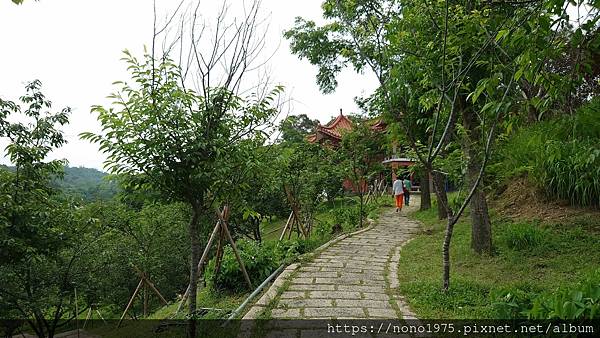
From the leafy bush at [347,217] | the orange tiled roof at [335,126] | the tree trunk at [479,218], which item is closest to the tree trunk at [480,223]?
the tree trunk at [479,218]

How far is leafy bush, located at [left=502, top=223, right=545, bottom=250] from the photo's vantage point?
558 cm

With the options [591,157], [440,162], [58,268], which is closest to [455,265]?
[440,162]

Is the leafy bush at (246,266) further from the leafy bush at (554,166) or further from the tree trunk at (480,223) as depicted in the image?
the leafy bush at (554,166)

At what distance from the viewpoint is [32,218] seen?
5219 millimetres

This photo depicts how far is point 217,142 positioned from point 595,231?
5.80m

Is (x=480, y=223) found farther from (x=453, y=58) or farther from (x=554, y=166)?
(x=453, y=58)

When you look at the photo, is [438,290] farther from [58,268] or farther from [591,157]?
[58,268]

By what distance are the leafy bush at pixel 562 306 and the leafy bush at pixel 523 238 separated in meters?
3.08

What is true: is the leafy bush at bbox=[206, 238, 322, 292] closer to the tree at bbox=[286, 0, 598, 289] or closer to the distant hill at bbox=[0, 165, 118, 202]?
the distant hill at bbox=[0, 165, 118, 202]

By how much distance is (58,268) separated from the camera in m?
6.97

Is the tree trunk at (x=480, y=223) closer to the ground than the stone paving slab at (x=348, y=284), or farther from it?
farther from it

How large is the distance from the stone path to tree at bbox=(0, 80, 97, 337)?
3.33 m

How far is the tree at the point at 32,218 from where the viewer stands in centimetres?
507

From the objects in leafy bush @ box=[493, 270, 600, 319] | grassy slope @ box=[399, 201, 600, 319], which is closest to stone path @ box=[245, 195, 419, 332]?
grassy slope @ box=[399, 201, 600, 319]
